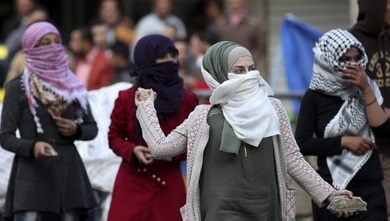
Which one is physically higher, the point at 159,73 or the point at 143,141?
the point at 159,73

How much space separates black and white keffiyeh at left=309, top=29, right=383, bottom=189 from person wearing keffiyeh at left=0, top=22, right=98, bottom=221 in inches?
64.6

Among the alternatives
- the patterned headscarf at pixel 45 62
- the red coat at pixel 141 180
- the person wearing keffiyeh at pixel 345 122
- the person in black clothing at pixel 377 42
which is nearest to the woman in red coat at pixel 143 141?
the red coat at pixel 141 180

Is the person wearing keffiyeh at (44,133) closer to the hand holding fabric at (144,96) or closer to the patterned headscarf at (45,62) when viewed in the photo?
the patterned headscarf at (45,62)

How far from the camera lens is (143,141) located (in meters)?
8.62

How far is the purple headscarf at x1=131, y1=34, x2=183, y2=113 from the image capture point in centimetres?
858

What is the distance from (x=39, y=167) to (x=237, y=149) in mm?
2111

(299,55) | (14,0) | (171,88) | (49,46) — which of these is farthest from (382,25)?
(14,0)

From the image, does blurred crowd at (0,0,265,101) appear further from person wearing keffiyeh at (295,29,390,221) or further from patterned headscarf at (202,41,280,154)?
patterned headscarf at (202,41,280,154)

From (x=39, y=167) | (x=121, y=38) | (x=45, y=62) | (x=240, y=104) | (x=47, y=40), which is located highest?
(x=240, y=104)

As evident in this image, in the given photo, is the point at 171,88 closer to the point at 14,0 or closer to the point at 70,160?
the point at 70,160

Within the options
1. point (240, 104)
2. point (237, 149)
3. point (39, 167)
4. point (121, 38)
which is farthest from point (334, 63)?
point (121, 38)

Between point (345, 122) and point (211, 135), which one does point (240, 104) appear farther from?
point (345, 122)

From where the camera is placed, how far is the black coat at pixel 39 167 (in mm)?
8891

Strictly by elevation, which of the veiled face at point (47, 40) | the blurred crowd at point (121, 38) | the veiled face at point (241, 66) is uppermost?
the veiled face at point (241, 66)
